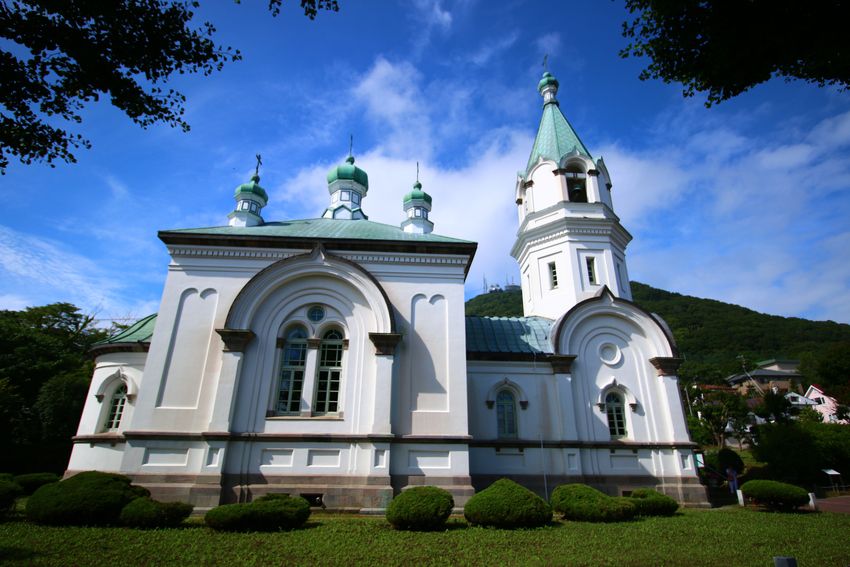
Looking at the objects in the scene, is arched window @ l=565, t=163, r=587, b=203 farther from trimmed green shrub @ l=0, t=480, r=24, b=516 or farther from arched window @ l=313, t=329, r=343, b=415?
trimmed green shrub @ l=0, t=480, r=24, b=516

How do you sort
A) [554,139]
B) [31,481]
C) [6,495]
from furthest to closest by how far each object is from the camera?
[554,139]
[31,481]
[6,495]

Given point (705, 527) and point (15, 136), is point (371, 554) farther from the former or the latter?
point (15, 136)

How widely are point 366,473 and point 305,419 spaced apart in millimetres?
2605

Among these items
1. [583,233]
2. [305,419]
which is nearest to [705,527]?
[305,419]

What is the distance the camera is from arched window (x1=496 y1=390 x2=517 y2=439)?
Answer: 1778 centimetres

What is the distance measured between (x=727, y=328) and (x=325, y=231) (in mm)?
93975

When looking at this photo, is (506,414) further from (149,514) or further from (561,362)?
(149,514)

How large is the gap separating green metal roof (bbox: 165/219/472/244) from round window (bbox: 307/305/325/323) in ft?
8.57

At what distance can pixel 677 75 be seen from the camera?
33.7 feet

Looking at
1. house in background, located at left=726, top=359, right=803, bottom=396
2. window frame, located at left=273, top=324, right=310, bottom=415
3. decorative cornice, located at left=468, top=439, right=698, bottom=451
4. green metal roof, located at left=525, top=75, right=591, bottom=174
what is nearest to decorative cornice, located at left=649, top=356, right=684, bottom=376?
decorative cornice, located at left=468, top=439, right=698, bottom=451

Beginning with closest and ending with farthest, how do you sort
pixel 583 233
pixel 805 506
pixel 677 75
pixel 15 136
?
1. pixel 15 136
2. pixel 677 75
3. pixel 805 506
4. pixel 583 233

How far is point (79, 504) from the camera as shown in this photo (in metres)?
10.3

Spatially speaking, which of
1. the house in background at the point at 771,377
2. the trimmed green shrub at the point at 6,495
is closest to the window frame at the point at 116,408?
the trimmed green shrub at the point at 6,495

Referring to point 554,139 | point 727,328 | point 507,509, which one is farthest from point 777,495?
point 727,328
